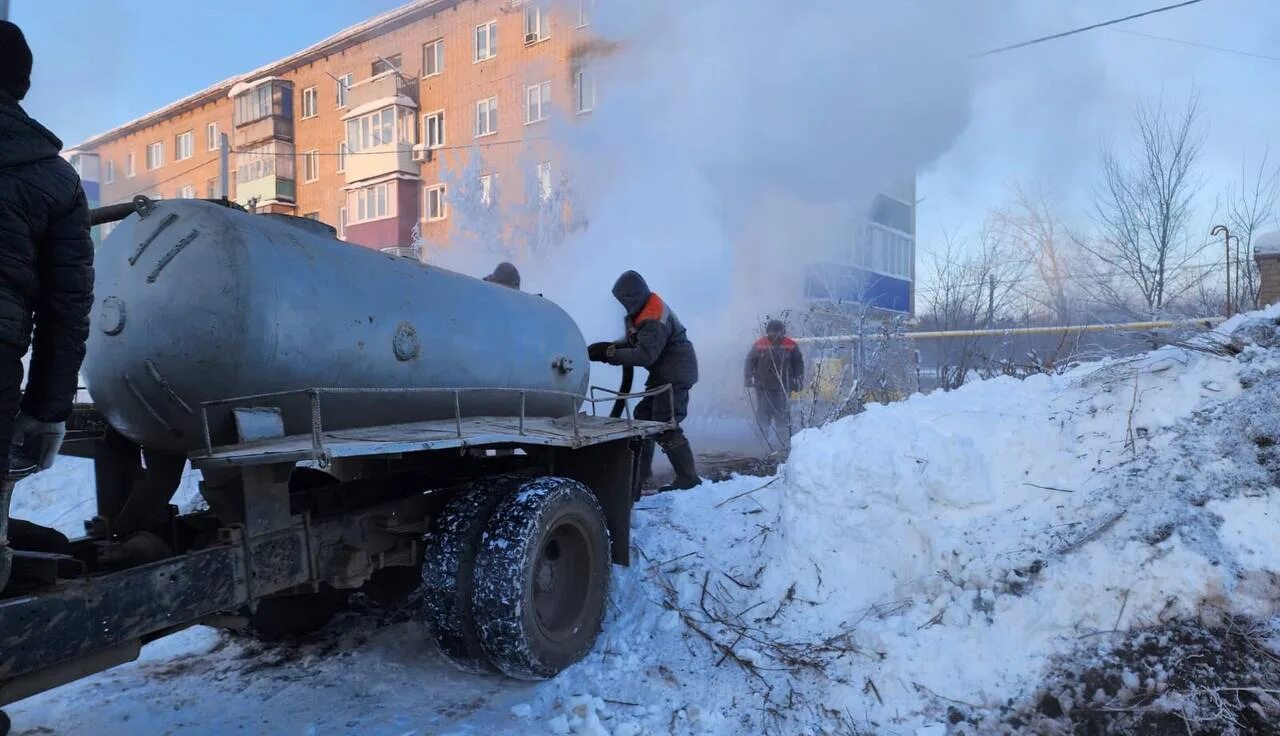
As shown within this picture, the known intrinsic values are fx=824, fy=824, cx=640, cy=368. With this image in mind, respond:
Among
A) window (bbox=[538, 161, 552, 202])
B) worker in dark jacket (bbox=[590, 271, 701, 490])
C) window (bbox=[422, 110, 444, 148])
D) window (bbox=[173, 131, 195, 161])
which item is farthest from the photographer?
window (bbox=[173, 131, 195, 161])

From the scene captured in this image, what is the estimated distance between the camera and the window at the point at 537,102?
2470cm

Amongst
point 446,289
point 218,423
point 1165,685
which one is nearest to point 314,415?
point 218,423

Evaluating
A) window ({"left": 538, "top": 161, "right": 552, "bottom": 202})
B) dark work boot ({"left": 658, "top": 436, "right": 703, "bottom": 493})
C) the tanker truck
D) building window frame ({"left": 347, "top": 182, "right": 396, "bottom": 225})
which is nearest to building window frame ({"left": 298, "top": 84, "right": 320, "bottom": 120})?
building window frame ({"left": 347, "top": 182, "right": 396, "bottom": 225})

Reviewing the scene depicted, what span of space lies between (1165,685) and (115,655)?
3628 millimetres

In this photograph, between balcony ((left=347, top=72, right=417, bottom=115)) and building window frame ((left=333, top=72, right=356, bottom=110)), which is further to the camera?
building window frame ((left=333, top=72, right=356, bottom=110))

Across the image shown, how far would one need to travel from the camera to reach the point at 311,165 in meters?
34.2

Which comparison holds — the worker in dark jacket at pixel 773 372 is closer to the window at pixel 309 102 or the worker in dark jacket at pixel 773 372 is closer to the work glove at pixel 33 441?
the work glove at pixel 33 441

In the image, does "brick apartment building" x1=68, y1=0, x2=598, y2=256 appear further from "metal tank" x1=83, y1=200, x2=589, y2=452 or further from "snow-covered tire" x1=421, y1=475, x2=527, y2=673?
"snow-covered tire" x1=421, y1=475, x2=527, y2=673

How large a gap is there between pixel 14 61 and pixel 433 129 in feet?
96.7

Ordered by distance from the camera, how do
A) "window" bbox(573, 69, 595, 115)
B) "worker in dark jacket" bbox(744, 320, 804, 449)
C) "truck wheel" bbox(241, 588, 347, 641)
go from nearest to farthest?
"truck wheel" bbox(241, 588, 347, 641)
"worker in dark jacket" bbox(744, 320, 804, 449)
"window" bbox(573, 69, 595, 115)

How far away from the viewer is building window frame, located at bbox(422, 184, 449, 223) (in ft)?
97.7

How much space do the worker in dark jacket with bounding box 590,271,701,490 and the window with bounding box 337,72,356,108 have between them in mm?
29961

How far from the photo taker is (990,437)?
438 centimetres

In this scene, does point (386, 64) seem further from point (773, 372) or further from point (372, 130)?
point (773, 372)
